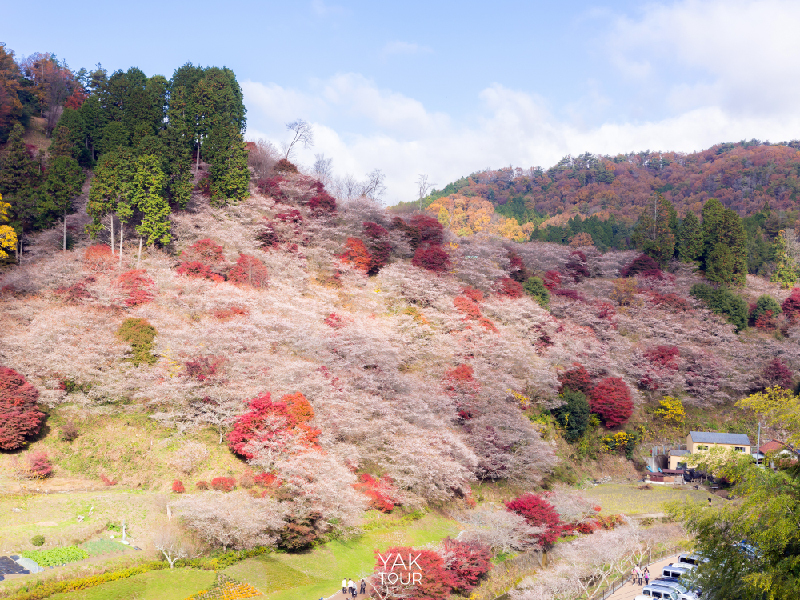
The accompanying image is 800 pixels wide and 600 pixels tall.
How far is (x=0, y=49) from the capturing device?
5369cm

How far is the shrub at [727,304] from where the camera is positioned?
55.3 metres

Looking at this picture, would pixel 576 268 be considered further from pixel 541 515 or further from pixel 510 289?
pixel 541 515

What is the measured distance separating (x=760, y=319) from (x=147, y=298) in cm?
5045

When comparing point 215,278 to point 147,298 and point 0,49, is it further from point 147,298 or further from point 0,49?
point 0,49


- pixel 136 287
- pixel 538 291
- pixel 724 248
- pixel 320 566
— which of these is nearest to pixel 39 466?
pixel 320 566

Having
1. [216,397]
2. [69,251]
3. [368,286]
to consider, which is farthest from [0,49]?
[216,397]

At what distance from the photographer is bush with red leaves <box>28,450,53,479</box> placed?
23578mm

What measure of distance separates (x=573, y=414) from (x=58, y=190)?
3499cm

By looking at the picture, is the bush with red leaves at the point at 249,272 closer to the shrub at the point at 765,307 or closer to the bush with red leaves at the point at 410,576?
the bush with red leaves at the point at 410,576

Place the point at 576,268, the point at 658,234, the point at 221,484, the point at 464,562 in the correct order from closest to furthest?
the point at 464,562 < the point at 221,484 < the point at 576,268 < the point at 658,234

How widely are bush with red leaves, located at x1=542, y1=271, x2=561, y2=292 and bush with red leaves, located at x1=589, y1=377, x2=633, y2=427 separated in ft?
51.0

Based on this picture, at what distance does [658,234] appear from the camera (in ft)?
213

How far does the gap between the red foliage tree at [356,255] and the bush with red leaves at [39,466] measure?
24.2 m

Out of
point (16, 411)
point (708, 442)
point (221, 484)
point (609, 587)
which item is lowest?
point (609, 587)
